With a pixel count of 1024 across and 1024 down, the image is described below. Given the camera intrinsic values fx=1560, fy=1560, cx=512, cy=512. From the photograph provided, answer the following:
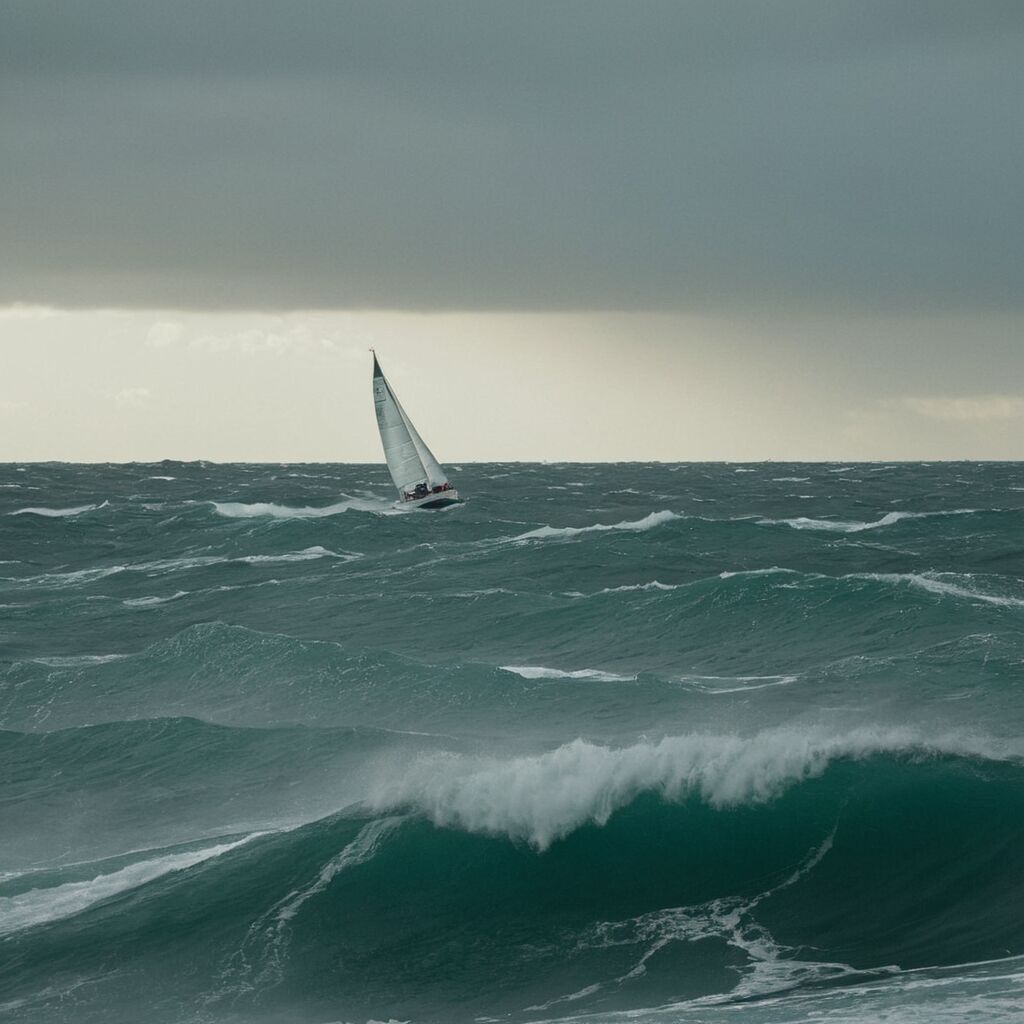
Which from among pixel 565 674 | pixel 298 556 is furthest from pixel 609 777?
pixel 298 556

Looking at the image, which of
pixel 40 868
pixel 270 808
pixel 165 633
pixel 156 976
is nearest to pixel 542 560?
pixel 165 633

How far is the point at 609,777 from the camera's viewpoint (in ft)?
81.5

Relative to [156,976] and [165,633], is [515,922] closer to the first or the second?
[156,976]

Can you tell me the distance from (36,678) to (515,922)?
22868 millimetres

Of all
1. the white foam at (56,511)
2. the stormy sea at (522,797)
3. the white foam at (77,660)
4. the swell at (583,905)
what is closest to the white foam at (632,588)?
the stormy sea at (522,797)

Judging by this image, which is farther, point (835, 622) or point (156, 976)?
point (835, 622)

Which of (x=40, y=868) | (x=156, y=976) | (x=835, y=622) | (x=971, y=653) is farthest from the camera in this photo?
(x=835, y=622)

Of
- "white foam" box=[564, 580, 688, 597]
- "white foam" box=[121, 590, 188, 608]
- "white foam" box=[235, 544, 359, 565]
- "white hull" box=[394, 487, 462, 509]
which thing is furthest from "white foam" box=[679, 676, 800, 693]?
"white hull" box=[394, 487, 462, 509]

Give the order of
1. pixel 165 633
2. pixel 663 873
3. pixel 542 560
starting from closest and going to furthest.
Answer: pixel 663 873, pixel 165 633, pixel 542 560

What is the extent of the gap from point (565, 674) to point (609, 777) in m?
13.5

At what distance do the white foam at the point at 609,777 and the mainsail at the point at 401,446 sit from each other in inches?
2354

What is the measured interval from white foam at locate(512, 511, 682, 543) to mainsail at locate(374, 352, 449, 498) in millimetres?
14202

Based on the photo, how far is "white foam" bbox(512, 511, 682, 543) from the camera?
68.7m

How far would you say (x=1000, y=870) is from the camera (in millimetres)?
21953
